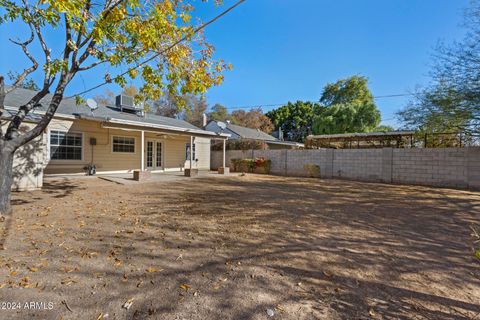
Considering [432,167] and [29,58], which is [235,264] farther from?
[432,167]

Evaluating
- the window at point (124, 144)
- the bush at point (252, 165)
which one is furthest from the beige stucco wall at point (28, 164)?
the bush at point (252, 165)

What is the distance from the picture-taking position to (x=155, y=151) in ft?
49.3

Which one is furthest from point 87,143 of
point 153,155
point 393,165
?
point 393,165

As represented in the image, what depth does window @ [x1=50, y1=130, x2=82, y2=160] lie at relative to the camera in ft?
35.3

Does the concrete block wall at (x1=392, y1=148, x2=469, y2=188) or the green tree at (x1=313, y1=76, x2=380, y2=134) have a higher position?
the green tree at (x1=313, y1=76, x2=380, y2=134)

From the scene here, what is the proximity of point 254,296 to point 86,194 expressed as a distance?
710cm

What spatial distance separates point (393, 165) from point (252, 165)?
8627mm

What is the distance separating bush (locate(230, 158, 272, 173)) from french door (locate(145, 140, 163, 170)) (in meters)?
5.57

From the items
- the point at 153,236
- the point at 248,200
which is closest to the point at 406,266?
the point at 153,236

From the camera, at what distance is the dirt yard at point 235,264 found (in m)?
2.25

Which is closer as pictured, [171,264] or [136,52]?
[171,264]

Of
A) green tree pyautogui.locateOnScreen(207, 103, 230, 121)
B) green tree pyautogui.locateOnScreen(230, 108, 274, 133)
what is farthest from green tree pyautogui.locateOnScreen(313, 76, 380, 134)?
green tree pyautogui.locateOnScreen(207, 103, 230, 121)

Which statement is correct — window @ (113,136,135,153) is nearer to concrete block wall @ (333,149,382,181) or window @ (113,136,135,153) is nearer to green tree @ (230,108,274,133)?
concrete block wall @ (333,149,382,181)

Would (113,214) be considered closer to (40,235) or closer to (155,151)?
(40,235)
